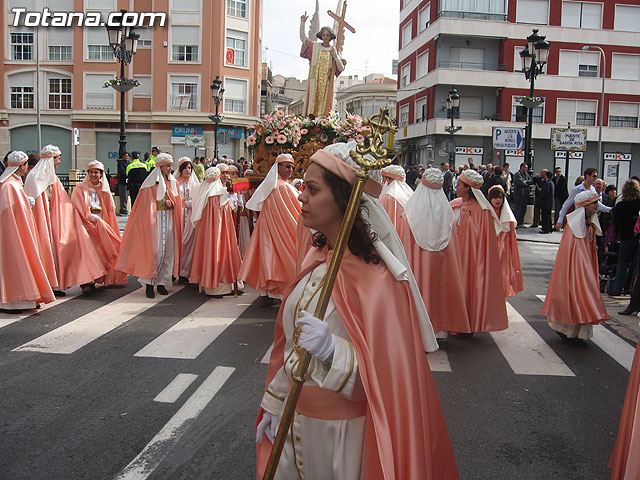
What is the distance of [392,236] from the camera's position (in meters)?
2.51

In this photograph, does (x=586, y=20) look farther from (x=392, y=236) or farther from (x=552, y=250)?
(x=392, y=236)

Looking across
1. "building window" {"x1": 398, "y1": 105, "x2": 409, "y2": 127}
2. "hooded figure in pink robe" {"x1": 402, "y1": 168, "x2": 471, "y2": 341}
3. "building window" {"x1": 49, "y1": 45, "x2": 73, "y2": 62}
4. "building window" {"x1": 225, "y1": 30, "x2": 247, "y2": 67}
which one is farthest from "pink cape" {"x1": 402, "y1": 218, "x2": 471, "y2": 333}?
"building window" {"x1": 398, "y1": 105, "x2": 409, "y2": 127}

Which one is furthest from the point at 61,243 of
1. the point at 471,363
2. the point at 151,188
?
the point at 471,363

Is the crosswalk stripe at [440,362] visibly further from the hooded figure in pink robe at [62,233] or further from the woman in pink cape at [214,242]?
the hooded figure in pink robe at [62,233]

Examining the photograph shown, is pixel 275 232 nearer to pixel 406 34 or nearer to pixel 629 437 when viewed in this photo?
pixel 629 437

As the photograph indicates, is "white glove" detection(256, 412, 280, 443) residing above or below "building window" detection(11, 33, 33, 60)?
below

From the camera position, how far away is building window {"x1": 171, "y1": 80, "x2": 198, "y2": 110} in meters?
42.8

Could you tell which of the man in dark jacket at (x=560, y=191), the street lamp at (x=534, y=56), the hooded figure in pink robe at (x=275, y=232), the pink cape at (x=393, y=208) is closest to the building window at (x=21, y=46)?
the street lamp at (x=534, y=56)

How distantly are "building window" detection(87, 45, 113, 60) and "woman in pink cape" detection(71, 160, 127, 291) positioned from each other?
36278 mm

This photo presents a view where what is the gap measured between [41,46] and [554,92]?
35.8 metres

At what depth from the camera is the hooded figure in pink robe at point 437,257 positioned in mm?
6895

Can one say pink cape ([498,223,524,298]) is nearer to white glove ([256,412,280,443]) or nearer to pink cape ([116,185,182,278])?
pink cape ([116,185,182,278])

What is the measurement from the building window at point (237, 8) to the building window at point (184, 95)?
231 inches

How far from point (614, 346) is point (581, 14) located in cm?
4223
